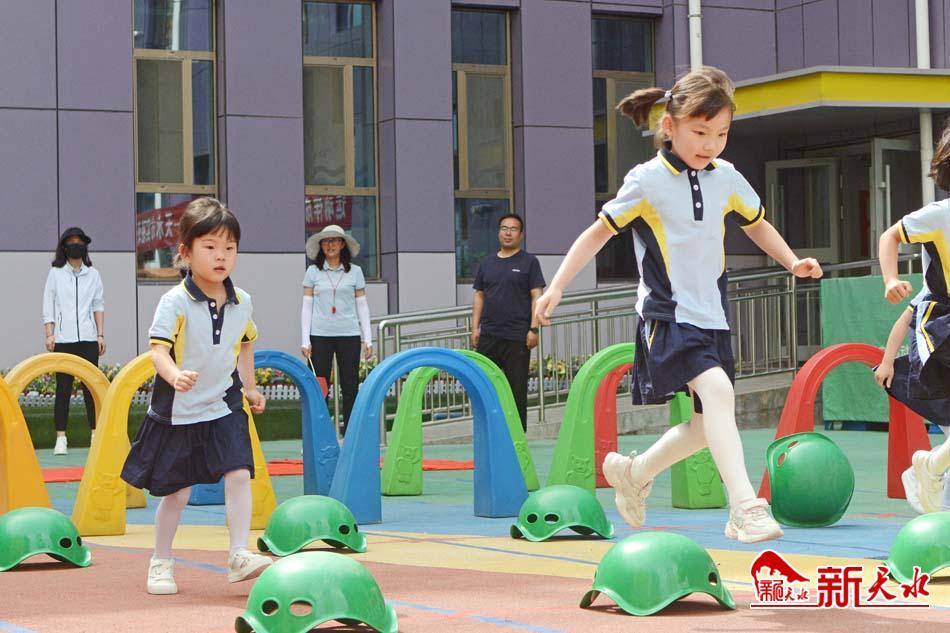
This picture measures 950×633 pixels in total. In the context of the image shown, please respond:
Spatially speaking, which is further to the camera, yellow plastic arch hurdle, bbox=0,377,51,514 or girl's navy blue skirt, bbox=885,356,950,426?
yellow plastic arch hurdle, bbox=0,377,51,514

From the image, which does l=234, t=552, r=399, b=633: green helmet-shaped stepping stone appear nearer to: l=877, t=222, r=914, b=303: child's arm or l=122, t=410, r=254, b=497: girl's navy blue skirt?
l=122, t=410, r=254, b=497: girl's navy blue skirt

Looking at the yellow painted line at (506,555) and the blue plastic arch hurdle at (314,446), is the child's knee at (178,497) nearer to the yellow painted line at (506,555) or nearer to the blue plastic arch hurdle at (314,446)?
the yellow painted line at (506,555)

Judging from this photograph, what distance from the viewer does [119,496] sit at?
9289mm

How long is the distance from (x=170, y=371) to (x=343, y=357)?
776 cm

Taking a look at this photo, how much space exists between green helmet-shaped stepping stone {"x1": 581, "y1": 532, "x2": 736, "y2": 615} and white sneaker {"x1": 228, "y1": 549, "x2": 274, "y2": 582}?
1609 millimetres

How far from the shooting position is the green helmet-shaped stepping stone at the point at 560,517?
327 inches

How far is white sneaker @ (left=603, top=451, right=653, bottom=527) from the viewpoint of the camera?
6992 millimetres

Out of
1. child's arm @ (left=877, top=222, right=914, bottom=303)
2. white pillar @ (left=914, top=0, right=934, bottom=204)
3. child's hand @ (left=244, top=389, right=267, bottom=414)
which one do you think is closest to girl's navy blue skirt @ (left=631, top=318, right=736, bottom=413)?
child's arm @ (left=877, top=222, right=914, bottom=303)

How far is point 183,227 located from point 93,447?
309cm

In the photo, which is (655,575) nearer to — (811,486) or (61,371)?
(811,486)

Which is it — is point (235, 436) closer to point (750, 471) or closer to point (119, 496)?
point (119, 496)

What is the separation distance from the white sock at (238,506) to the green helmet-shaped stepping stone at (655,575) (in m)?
1.72

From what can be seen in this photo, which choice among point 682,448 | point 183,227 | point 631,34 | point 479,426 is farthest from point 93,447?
point 631,34

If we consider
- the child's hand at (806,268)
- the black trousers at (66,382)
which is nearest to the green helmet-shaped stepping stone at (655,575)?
the child's hand at (806,268)
